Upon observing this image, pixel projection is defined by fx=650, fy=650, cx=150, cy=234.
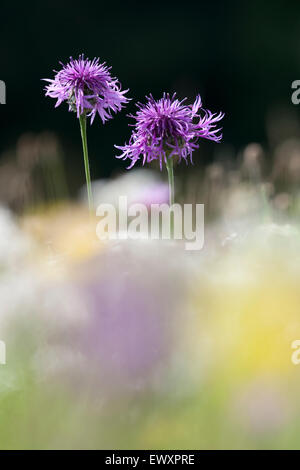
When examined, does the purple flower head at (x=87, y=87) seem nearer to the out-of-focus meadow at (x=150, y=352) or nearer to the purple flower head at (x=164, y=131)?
the purple flower head at (x=164, y=131)

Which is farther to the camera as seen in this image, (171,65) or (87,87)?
(171,65)

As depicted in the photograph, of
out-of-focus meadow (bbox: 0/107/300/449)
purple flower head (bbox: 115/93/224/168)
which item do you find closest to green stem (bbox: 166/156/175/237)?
purple flower head (bbox: 115/93/224/168)

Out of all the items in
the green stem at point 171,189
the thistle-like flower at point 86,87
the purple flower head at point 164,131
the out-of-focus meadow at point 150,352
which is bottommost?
the out-of-focus meadow at point 150,352

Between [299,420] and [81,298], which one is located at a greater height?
[81,298]

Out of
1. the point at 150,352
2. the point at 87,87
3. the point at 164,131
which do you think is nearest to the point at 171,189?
the point at 164,131

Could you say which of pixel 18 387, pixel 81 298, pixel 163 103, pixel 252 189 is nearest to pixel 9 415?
pixel 18 387

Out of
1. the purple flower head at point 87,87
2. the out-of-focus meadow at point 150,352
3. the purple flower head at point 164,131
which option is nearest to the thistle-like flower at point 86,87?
the purple flower head at point 87,87

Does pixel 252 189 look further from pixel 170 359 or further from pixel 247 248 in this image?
pixel 170 359

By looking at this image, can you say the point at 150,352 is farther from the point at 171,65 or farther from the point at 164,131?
the point at 171,65

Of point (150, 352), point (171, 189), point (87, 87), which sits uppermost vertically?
point (87, 87)

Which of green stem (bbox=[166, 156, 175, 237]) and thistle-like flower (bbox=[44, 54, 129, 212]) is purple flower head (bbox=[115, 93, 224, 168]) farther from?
thistle-like flower (bbox=[44, 54, 129, 212])

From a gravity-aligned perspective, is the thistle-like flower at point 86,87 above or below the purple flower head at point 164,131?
above
